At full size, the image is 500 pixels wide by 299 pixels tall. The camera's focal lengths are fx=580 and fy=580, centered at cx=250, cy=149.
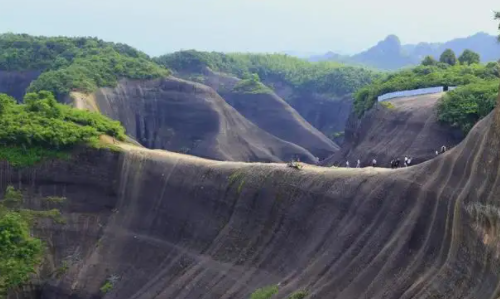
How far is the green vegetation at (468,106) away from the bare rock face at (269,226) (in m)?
18.3

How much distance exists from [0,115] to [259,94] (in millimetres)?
58137

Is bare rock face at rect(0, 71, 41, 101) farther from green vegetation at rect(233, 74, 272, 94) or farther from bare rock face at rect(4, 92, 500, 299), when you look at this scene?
bare rock face at rect(4, 92, 500, 299)

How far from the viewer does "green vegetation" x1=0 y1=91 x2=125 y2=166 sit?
35.7m

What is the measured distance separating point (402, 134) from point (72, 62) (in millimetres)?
50168

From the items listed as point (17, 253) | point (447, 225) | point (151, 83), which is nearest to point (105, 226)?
point (17, 253)

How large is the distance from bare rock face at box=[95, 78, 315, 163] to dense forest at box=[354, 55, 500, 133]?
536 inches

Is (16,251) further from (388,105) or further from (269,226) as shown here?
(388,105)

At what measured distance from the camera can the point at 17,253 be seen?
30.2 metres

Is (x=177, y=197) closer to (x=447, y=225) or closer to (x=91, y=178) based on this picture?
(x=91, y=178)

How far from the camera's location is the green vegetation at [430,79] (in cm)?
5438

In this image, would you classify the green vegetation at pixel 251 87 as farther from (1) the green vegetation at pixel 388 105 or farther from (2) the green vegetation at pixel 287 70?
(1) the green vegetation at pixel 388 105

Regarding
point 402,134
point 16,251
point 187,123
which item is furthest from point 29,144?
point 187,123

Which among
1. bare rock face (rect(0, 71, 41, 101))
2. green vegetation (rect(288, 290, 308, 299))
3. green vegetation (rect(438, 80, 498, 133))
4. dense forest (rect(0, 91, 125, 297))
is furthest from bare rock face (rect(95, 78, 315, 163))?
green vegetation (rect(288, 290, 308, 299))

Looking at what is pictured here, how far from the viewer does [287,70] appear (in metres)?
126
